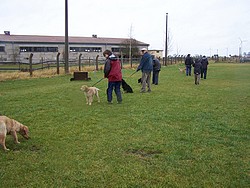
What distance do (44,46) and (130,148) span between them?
63341 mm

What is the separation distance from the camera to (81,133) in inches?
243

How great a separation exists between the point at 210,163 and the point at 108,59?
5.81 meters

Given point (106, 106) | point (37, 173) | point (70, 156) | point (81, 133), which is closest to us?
point (37, 173)

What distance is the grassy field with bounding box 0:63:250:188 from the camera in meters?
3.98

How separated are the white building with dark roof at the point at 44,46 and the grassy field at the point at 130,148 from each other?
53195 mm

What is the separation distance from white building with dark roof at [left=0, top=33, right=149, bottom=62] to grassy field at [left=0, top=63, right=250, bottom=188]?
2094 inches

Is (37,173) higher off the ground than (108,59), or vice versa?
(108,59)

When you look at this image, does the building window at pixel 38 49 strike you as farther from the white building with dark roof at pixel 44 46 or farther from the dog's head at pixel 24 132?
the dog's head at pixel 24 132

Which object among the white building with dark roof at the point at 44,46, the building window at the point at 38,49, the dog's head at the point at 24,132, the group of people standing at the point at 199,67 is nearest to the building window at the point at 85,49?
the white building with dark roof at the point at 44,46

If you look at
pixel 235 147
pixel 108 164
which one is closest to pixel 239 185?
pixel 235 147

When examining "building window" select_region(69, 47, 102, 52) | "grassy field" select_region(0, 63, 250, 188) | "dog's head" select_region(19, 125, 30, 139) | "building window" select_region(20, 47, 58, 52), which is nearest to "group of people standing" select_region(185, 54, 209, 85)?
"grassy field" select_region(0, 63, 250, 188)

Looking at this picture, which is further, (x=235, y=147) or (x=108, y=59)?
(x=108, y=59)

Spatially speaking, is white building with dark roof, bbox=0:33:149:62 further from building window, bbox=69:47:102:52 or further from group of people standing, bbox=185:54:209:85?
group of people standing, bbox=185:54:209:85

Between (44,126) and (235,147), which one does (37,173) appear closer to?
(44,126)
